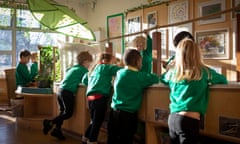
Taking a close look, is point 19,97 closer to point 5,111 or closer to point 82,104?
point 5,111

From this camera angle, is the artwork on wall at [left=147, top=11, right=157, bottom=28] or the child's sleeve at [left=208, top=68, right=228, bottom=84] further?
the artwork on wall at [left=147, top=11, right=157, bottom=28]

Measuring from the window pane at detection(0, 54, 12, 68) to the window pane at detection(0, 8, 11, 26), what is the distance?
2.55ft

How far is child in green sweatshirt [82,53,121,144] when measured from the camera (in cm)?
320

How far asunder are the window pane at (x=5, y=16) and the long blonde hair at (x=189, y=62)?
6.17 m

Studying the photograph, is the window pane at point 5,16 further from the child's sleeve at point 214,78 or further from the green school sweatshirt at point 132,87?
the child's sleeve at point 214,78

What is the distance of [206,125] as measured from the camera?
223 cm

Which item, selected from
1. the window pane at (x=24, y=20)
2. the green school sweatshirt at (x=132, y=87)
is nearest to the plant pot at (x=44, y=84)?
the green school sweatshirt at (x=132, y=87)

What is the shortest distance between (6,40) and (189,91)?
633 cm

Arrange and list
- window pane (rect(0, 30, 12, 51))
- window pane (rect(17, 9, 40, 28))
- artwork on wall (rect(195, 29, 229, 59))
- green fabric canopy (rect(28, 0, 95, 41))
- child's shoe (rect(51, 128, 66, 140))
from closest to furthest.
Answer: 1. child's shoe (rect(51, 128, 66, 140))
2. green fabric canopy (rect(28, 0, 95, 41))
3. artwork on wall (rect(195, 29, 229, 59))
4. window pane (rect(0, 30, 12, 51))
5. window pane (rect(17, 9, 40, 28))

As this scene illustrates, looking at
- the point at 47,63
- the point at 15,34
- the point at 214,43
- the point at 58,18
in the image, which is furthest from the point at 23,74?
the point at 214,43

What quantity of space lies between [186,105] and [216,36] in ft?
9.89

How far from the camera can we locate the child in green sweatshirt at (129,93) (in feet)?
8.91

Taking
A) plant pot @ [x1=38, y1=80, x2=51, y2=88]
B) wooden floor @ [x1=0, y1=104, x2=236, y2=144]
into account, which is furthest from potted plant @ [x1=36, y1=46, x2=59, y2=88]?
wooden floor @ [x1=0, y1=104, x2=236, y2=144]

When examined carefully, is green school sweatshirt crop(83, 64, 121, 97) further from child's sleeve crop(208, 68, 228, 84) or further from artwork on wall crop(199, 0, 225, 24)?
artwork on wall crop(199, 0, 225, 24)
